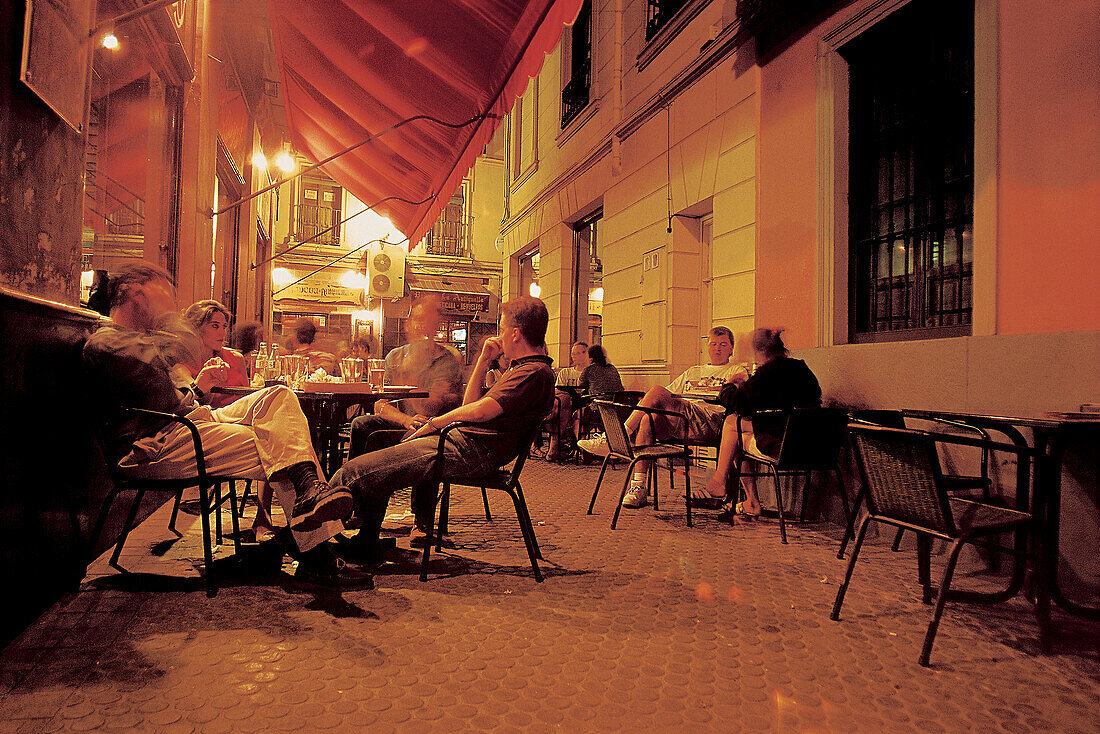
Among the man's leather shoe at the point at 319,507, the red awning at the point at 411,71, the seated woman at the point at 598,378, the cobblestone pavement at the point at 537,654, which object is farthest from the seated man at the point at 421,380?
the seated woman at the point at 598,378

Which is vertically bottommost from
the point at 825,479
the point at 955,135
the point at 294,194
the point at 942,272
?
the point at 825,479

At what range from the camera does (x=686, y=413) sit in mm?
5562

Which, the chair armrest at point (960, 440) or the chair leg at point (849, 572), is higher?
the chair armrest at point (960, 440)

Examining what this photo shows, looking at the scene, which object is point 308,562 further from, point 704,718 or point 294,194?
point 294,194

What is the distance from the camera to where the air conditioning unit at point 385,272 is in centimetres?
1873

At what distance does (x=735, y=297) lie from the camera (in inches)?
255

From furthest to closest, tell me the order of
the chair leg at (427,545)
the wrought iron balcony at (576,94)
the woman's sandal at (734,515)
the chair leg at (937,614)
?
the wrought iron balcony at (576,94), the woman's sandal at (734,515), the chair leg at (427,545), the chair leg at (937,614)

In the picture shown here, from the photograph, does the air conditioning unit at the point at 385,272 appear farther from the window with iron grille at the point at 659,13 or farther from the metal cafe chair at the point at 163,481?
the metal cafe chair at the point at 163,481

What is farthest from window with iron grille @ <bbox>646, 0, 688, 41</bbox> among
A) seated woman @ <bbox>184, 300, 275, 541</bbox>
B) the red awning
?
seated woman @ <bbox>184, 300, 275, 541</bbox>

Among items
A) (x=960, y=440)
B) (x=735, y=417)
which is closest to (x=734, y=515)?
(x=735, y=417)

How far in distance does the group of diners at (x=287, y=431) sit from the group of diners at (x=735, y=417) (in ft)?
6.03

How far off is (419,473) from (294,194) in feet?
60.7

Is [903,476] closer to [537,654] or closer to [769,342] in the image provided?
[537,654]

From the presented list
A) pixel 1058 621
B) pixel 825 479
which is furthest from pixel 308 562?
pixel 825 479
